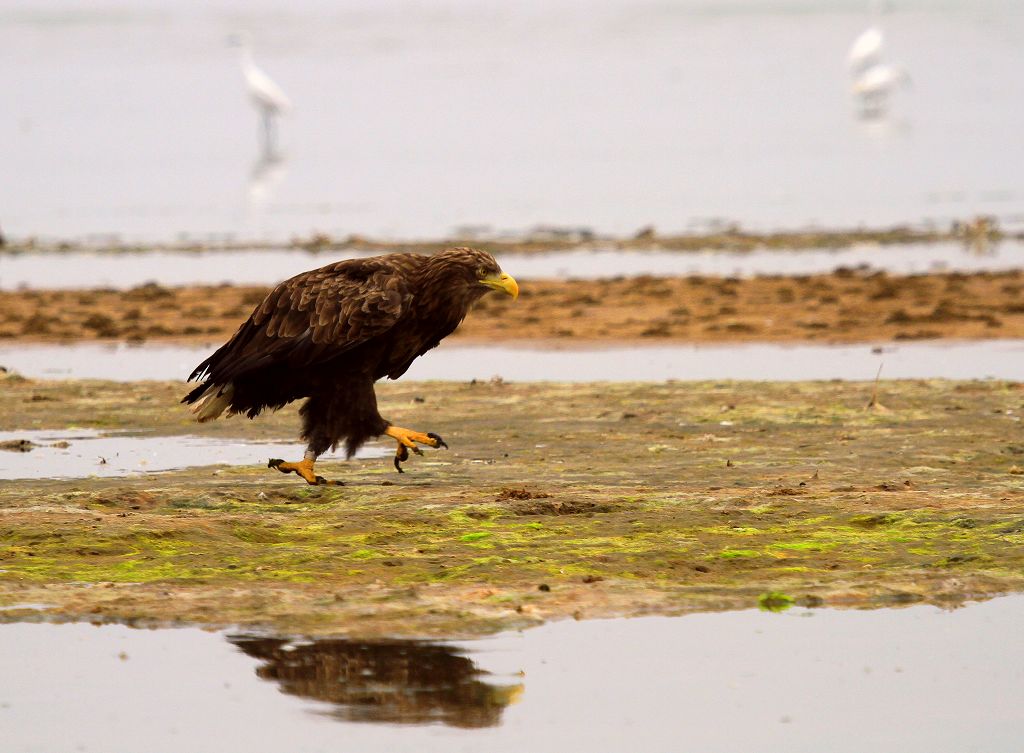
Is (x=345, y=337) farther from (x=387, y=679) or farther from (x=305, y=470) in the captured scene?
(x=387, y=679)

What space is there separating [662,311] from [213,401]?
33.6ft

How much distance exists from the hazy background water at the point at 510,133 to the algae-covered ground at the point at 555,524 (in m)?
19.7

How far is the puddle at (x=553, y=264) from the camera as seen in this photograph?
25.2 metres

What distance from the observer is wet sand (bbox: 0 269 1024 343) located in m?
19.3

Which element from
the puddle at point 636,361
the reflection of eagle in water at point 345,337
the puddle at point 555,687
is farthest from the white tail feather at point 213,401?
the puddle at point 636,361

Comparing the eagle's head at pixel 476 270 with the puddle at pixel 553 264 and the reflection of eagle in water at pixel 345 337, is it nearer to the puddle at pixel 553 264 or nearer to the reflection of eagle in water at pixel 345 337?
the reflection of eagle in water at pixel 345 337

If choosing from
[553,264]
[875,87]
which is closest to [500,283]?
[553,264]

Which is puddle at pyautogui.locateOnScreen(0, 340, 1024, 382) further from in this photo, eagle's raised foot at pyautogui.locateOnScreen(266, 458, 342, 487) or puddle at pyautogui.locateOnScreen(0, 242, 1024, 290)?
puddle at pyautogui.locateOnScreen(0, 242, 1024, 290)

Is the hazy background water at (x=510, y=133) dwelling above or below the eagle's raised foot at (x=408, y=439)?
above

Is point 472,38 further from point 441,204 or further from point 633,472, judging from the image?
point 633,472

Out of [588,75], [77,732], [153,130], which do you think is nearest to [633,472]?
[77,732]

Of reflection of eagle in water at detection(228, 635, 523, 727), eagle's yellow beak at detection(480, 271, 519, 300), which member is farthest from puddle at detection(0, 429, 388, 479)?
reflection of eagle in water at detection(228, 635, 523, 727)

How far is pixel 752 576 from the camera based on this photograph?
865 cm

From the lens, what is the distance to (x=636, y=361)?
688 inches
